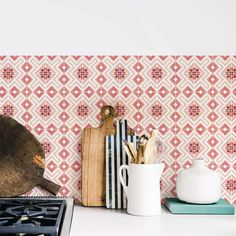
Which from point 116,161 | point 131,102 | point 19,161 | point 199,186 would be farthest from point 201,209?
point 19,161

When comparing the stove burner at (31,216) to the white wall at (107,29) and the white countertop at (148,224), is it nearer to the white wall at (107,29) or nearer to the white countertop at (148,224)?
the white countertop at (148,224)

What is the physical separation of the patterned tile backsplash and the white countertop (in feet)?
0.85

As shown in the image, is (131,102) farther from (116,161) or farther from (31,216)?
(31,216)

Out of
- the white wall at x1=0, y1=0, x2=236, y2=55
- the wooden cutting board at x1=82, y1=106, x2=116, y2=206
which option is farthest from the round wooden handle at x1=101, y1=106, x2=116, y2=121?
the white wall at x1=0, y1=0, x2=236, y2=55

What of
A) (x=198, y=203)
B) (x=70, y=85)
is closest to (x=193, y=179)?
(x=198, y=203)

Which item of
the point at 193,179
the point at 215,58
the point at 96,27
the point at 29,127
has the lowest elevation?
the point at 193,179

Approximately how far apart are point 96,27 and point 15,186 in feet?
2.25

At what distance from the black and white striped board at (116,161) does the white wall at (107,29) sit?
0.33 metres

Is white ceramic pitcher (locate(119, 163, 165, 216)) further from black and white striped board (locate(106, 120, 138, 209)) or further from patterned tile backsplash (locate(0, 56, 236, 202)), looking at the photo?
patterned tile backsplash (locate(0, 56, 236, 202))

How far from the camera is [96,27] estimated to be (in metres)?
1.67

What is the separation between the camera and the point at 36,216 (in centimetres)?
124

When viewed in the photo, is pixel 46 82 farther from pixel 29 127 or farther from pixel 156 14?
pixel 156 14

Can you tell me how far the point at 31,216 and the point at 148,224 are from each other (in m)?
0.34

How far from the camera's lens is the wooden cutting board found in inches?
61.7
